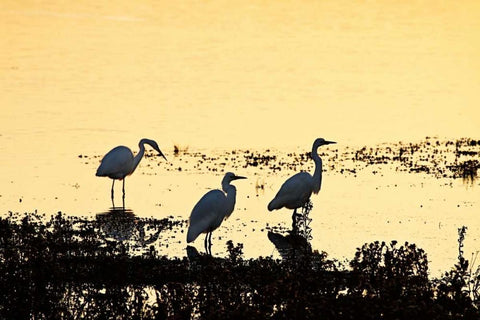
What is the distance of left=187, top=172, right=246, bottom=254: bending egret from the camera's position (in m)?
14.2

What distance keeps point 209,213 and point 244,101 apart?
1564 centimetres

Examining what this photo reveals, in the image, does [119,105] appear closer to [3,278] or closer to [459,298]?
[3,278]

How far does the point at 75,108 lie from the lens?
28578 mm

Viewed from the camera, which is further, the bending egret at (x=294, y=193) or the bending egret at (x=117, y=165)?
the bending egret at (x=117, y=165)


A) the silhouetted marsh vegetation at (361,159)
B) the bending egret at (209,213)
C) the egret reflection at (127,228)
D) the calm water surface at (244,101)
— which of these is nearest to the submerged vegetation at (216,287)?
the bending egret at (209,213)

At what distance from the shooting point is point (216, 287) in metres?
10.3

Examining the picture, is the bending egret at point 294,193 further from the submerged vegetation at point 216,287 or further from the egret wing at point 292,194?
the submerged vegetation at point 216,287

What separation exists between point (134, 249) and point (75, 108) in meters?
15.0

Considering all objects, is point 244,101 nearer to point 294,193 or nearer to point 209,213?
point 294,193

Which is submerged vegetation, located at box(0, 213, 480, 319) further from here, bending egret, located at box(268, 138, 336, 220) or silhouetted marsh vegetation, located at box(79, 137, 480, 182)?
silhouetted marsh vegetation, located at box(79, 137, 480, 182)

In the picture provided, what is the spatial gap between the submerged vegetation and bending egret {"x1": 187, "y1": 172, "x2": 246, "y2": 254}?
50.0 inches

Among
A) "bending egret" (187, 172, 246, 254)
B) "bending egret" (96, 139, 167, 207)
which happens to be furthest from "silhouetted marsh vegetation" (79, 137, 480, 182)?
"bending egret" (187, 172, 246, 254)

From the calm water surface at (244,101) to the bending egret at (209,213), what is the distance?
0.35 metres

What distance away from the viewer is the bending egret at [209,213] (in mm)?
14234
